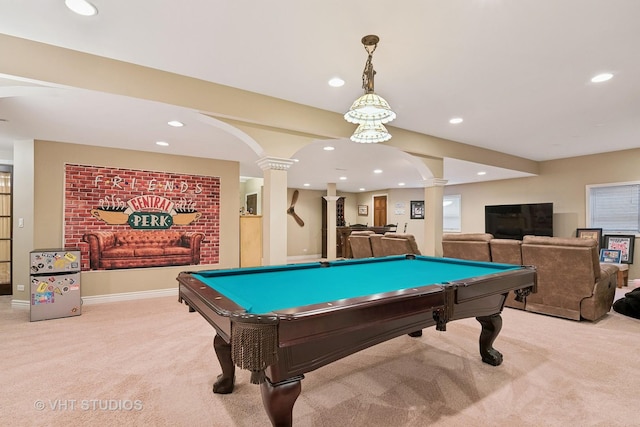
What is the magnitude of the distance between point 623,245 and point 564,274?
3.57 meters

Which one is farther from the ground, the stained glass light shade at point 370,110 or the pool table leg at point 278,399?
the stained glass light shade at point 370,110

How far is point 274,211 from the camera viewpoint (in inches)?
130

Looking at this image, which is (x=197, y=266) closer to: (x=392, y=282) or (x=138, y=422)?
(x=138, y=422)

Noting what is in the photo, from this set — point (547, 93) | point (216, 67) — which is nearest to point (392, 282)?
point (216, 67)

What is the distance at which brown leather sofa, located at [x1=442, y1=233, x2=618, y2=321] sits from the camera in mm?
3467

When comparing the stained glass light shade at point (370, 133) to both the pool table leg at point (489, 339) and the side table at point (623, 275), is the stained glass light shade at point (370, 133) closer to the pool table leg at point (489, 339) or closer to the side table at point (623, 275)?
the pool table leg at point (489, 339)

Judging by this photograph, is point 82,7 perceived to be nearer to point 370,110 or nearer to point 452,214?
point 370,110

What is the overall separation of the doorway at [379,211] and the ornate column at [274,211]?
8.13 m

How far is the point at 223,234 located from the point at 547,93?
5052mm

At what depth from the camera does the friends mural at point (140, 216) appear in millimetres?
4590

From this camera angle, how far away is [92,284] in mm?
4617

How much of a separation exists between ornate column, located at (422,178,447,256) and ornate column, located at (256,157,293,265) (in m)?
2.52

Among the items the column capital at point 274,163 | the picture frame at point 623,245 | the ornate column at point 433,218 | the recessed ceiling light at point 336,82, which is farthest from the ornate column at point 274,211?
the picture frame at point 623,245

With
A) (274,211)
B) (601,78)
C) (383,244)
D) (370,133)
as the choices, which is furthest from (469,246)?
(274,211)
